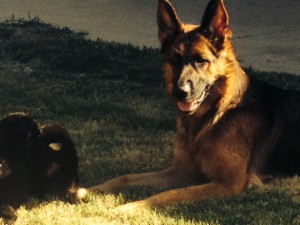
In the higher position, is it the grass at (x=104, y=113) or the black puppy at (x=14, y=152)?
the black puppy at (x=14, y=152)

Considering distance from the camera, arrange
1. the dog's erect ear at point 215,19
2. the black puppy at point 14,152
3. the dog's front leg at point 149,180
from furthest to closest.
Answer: the dog's front leg at point 149,180
the dog's erect ear at point 215,19
the black puppy at point 14,152

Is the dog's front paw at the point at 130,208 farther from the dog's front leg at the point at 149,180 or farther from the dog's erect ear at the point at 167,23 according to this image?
the dog's erect ear at the point at 167,23

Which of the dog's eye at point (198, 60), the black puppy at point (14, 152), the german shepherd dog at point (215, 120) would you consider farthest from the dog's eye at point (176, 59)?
the black puppy at point (14, 152)

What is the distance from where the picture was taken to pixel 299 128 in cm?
559

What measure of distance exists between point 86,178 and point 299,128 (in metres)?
1.97

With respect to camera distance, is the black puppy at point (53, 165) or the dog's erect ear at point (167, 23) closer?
the black puppy at point (53, 165)

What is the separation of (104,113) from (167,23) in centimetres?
253

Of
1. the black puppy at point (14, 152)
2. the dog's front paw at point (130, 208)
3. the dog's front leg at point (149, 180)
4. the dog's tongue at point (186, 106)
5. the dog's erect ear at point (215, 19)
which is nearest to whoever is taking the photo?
the dog's front paw at point (130, 208)

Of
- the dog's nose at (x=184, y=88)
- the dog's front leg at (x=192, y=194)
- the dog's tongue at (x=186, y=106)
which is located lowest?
the dog's front leg at (x=192, y=194)

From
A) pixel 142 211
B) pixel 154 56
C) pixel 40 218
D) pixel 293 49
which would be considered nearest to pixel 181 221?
pixel 142 211

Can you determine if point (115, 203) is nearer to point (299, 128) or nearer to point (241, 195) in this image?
point (241, 195)

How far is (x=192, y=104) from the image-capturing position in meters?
5.25

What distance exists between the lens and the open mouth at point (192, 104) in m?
5.24

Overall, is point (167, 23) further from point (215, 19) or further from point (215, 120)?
point (215, 120)
